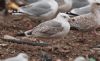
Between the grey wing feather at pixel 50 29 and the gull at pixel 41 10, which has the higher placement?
the gull at pixel 41 10

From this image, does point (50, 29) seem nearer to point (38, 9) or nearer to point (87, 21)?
point (87, 21)

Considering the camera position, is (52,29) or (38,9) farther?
(38,9)

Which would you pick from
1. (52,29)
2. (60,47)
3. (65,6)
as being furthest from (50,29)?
(65,6)

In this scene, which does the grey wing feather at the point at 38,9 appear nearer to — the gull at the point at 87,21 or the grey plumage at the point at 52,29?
the gull at the point at 87,21

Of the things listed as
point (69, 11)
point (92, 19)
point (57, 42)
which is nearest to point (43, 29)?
point (57, 42)

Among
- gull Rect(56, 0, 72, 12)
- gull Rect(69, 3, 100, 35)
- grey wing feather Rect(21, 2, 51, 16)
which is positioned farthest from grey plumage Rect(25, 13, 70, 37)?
gull Rect(56, 0, 72, 12)

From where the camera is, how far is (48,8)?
12.8 m

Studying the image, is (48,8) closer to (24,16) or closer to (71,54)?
(24,16)

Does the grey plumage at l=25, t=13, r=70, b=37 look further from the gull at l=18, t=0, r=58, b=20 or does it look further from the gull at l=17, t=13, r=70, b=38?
the gull at l=18, t=0, r=58, b=20

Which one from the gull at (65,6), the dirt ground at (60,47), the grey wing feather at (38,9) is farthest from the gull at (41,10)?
the gull at (65,6)

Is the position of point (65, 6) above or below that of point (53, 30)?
above

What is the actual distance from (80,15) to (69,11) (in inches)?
53.4

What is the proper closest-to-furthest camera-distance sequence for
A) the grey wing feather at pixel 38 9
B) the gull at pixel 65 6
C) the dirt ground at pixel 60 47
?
the dirt ground at pixel 60 47, the grey wing feather at pixel 38 9, the gull at pixel 65 6

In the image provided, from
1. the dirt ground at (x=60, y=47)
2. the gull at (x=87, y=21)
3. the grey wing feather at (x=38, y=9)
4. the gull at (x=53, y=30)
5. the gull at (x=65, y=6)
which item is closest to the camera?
the dirt ground at (x=60, y=47)
